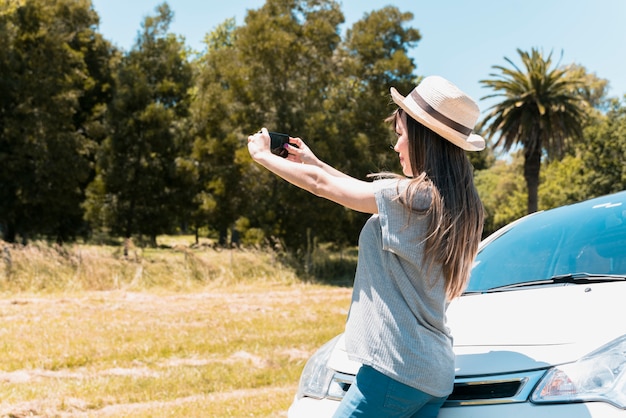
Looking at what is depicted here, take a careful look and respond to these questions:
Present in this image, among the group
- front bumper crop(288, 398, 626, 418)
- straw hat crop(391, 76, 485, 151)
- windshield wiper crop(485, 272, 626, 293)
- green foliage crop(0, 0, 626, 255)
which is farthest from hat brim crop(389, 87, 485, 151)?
green foliage crop(0, 0, 626, 255)

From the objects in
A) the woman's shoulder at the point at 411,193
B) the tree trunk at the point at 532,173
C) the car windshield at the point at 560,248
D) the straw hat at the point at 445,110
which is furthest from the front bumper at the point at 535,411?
the tree trunk at the point at 532,173

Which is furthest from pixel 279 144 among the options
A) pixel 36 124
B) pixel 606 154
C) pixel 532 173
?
pixel 606 154

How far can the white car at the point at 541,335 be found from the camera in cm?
230

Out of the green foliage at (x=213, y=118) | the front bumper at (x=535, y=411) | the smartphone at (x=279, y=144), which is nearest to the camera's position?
the front bumper at (x=535, y=411)

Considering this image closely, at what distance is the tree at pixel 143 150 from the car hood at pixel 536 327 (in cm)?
2519

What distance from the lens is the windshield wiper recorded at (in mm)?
3096

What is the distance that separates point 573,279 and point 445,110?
55.0 inches

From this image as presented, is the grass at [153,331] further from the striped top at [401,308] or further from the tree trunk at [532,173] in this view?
the tree trunk at [532,173]

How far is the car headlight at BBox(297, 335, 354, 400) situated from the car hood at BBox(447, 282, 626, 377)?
0.50 metres

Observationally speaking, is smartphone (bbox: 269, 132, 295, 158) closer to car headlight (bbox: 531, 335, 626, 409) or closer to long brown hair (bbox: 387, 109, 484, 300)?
long brown hair (bbox: 387, 109, 484, 300)

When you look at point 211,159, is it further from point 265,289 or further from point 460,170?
point 460,170

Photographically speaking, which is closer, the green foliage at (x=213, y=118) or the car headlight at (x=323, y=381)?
the car headlight at (x=323, y=381)

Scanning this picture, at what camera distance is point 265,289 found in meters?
18.1

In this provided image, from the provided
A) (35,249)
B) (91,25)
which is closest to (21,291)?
(35,249)
